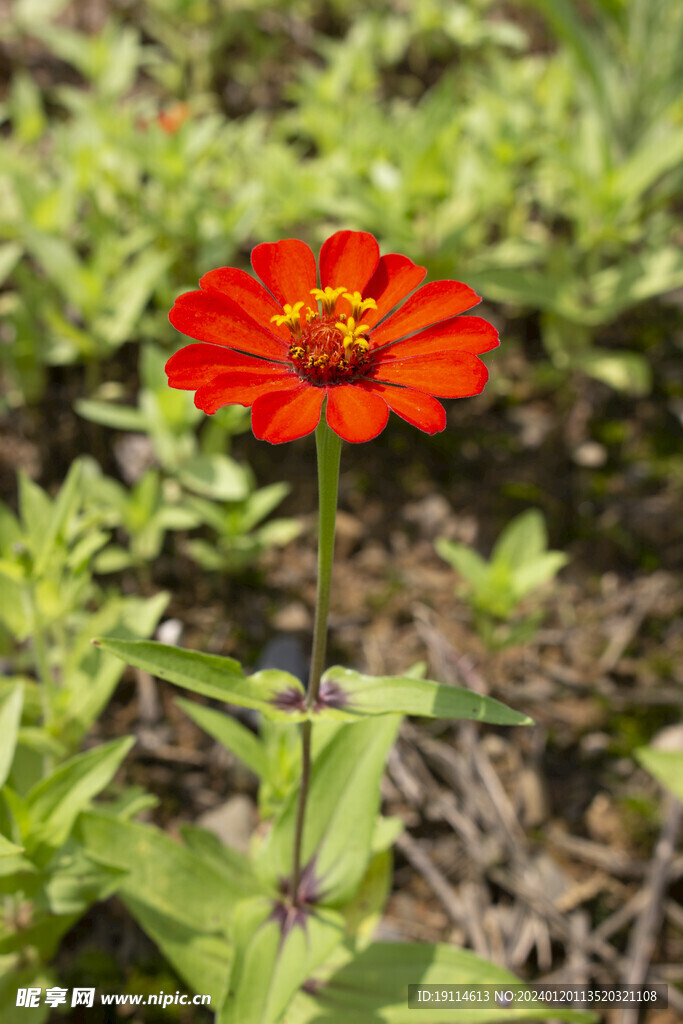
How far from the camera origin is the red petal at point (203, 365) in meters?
1.01

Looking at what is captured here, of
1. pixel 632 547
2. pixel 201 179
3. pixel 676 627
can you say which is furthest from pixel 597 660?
pixel 201 179

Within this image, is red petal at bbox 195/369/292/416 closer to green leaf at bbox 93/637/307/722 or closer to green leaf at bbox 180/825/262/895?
green leaf at bbox 93/637/307/722

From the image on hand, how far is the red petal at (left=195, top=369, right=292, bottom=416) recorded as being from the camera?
37.4 inches

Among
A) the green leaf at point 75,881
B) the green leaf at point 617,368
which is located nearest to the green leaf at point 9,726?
the green leaf at point 75,881

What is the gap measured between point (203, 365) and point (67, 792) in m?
0.81

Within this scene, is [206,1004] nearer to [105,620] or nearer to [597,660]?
[105,620]

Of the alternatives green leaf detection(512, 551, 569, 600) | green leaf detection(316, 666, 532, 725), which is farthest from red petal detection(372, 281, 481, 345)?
green leaf detection(512, 551, 569, 600)

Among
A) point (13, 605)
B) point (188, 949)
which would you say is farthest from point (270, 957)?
point (13, 605)

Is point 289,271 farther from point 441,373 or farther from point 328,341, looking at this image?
point 441,373

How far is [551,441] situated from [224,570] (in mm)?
1275

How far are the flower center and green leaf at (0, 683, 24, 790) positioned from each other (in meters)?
0.74

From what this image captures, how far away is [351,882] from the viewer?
1.39 meters

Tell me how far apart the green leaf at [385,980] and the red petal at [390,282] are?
3.69 feet

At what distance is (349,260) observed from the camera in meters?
1.22
